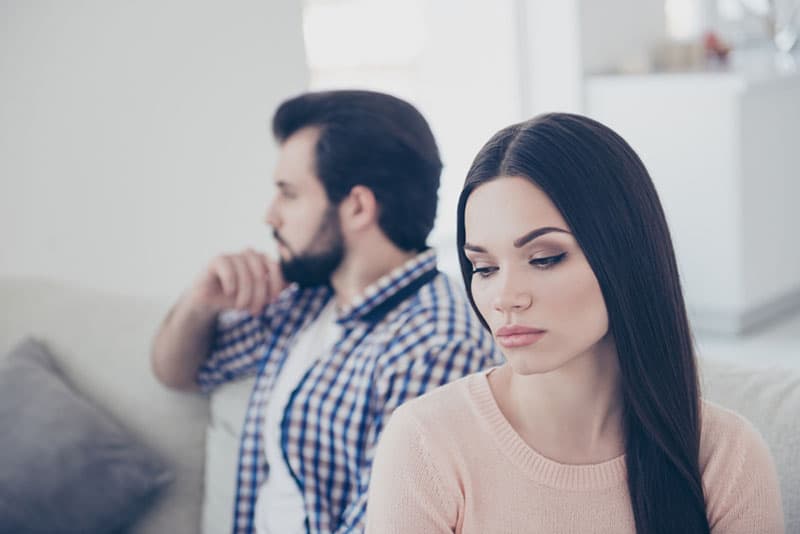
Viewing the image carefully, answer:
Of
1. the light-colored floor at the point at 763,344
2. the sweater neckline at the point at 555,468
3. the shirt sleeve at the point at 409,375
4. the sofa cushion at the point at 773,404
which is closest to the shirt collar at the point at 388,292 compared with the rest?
the shirt sleeve at the point at 409,375

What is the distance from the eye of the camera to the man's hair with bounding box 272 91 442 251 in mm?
1736

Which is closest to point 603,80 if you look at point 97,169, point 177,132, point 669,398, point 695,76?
point 695,76

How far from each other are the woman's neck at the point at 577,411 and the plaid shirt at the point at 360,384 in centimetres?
40

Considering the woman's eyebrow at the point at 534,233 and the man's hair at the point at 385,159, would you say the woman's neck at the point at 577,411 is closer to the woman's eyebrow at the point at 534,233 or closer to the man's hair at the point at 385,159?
the woman's eyebrow at the point at 534,233

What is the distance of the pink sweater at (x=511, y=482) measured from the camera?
42.7 inches

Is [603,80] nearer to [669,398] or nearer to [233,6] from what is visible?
[233,6]

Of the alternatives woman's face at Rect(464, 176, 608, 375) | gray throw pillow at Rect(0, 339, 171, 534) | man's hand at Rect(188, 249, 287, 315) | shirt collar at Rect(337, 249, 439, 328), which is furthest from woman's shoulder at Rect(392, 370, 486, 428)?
gray throw pillow at Rect(0, 339, 171, 534)

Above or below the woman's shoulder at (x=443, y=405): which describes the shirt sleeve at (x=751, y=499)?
below

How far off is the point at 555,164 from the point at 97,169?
1.94 metres

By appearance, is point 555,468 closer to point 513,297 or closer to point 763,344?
point 513,297

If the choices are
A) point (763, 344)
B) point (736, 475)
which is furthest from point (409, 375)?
point (763, 344)

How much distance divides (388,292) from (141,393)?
0.57 meters

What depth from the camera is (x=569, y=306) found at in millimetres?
1037

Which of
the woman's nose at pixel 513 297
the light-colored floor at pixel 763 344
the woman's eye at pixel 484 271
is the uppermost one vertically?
the woman's eye at pixel 484 271
